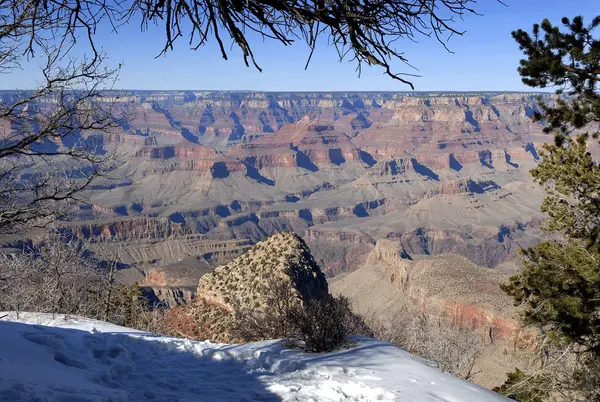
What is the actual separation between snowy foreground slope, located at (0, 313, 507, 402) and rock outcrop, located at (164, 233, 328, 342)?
10243mm

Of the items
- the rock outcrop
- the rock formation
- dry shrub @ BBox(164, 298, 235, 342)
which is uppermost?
the rock outcrop

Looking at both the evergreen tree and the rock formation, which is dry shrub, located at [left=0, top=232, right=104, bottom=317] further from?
the rock formation

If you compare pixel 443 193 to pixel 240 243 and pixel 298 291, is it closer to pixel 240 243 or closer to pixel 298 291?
pixel 240 243

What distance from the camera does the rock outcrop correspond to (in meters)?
20.4

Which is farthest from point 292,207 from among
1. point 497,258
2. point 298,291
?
point 298,291

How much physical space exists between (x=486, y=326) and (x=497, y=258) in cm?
9419

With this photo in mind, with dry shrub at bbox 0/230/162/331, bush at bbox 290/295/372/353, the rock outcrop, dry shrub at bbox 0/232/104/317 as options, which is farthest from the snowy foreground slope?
the rock outcrop

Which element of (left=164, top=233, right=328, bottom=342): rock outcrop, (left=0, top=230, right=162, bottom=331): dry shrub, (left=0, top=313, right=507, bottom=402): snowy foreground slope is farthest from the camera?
(left=164, top=233, right=328, bottom=342): rock outcrop

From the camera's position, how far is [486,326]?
41312 mm

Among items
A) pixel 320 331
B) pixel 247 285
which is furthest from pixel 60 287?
pixel 320 331

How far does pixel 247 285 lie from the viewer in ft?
72.1

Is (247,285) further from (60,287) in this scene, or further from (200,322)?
(60,287)

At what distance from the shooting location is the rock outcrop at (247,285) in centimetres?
2042

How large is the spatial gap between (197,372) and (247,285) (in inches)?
563
